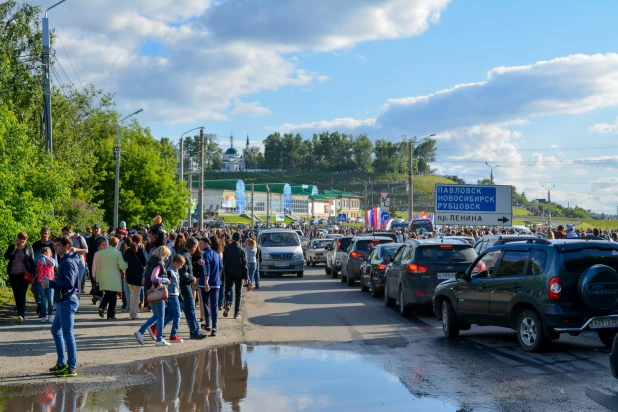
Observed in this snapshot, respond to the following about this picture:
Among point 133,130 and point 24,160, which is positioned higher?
point 133,130

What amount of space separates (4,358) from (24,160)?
35.2 ft

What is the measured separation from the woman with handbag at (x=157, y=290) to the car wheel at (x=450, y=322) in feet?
15.9

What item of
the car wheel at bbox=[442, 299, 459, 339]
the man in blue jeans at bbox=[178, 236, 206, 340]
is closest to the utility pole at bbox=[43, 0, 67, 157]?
the man in blue jeans at bbox=[178, 236, 206, 340]

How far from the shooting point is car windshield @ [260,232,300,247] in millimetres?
33344

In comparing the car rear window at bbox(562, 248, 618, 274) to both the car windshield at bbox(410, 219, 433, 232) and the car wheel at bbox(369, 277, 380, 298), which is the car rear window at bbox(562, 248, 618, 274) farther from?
the car windshield at bbox(410, 219, 433, 232)

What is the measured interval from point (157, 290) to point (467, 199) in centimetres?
2949

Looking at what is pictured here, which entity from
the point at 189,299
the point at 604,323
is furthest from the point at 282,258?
the point at 604,323

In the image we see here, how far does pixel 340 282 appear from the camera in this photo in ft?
96.7

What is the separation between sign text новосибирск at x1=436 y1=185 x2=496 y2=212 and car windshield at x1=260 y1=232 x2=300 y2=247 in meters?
9.75

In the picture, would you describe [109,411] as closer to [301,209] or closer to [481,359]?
[481,359]

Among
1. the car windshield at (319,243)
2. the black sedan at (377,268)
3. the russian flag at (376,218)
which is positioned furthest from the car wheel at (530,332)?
the russian flag at (376,218)

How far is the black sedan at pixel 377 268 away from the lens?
2153 centimetres

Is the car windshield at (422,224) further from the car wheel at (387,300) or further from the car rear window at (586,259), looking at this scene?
the car rear window at (586,259)

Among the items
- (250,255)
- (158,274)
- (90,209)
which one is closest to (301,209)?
(90,209)
